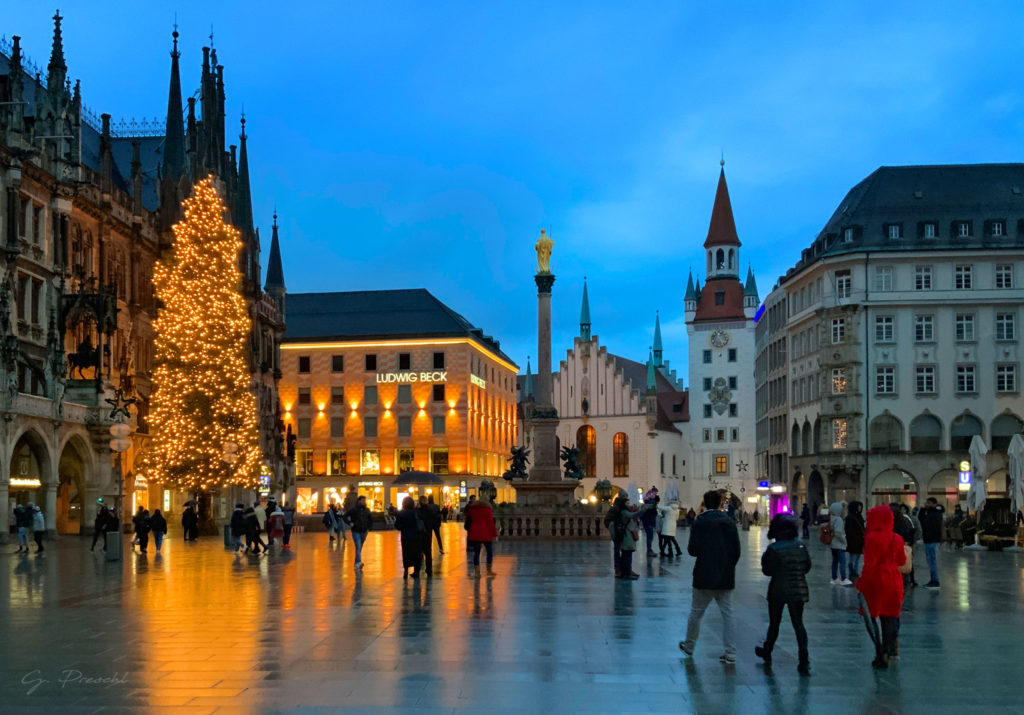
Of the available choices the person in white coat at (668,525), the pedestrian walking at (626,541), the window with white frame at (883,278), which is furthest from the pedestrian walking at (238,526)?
the window with white frame at (883,278)

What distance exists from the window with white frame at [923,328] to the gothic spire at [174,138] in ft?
138

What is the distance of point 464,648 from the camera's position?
1356 centimetres

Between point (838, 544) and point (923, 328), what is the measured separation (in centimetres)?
5528

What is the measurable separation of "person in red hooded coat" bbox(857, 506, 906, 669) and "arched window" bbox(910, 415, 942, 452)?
6421cm

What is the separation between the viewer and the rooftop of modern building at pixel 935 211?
244 feet

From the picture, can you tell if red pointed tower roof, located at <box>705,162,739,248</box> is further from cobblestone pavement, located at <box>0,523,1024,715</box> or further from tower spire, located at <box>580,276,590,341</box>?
cobblestone pavement, located at <box>0,523,1024,715</box>

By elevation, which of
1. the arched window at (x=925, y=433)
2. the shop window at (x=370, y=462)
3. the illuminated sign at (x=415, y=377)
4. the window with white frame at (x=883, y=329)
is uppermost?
the window with white frame at (x=883, y=329)

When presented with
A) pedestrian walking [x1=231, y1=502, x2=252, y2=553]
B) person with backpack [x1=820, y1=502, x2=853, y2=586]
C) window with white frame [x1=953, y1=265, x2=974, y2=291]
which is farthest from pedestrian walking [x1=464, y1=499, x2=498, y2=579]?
window with white frame [x1=953, y1=265, x2=974, y2=291]

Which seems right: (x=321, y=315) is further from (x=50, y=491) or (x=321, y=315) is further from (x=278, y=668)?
(x=278, y=668)

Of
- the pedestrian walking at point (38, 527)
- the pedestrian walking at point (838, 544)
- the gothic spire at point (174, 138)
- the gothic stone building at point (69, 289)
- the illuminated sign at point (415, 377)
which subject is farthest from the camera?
the illuminated sign at point (415, 377)

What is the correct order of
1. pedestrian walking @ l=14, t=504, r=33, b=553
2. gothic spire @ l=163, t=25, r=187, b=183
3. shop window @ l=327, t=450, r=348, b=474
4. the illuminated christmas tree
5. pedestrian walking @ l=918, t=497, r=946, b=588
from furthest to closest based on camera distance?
shop window @ l=327, t=450, r=348, b=474 → gothic spire @ l=163, t=25, r=187, b=183 → the illuminated christmas tree → pedestrian walking @ l=14, t=504, r=33, b=553 → pedestrian walking @ l=918, t=497, r=946, b=588

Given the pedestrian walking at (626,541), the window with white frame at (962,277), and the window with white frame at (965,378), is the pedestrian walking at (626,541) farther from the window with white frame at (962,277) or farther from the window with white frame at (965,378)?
the window with white frame at (962,277)

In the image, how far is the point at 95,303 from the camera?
47.2 m

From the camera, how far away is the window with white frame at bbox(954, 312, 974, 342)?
7456cm
